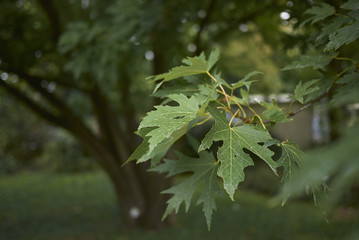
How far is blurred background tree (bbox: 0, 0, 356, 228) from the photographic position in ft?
9.64

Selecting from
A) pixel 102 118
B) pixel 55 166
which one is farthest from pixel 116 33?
pixel 55 166

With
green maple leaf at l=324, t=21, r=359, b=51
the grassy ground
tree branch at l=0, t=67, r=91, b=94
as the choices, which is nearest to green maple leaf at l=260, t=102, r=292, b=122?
green maple leaf at l=324, t=21, r=359, b=51

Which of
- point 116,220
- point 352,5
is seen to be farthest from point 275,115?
point 116,220

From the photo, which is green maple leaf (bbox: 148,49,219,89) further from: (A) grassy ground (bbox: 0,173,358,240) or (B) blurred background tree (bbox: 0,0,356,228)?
(A) grassy ground (bbox: 0,173,358,240)

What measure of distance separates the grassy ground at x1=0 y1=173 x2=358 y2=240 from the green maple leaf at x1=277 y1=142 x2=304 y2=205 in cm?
388

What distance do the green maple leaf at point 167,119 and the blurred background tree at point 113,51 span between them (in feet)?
6.08

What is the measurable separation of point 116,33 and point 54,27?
1876 mm

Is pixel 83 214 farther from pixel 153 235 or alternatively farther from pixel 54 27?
pixel 54 27

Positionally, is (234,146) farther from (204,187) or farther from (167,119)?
(204,187)

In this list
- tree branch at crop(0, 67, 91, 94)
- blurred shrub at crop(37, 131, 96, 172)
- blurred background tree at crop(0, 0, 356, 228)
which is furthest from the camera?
blurred shrub at crop(37, 131, 96, 172)

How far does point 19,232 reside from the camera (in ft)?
16.8

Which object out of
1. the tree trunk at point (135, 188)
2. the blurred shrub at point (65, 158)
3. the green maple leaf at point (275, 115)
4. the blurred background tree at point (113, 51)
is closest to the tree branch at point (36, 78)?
the blurred background tree at point (113, 51)

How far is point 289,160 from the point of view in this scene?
106 centimetres

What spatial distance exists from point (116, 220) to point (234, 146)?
515 centimetres
